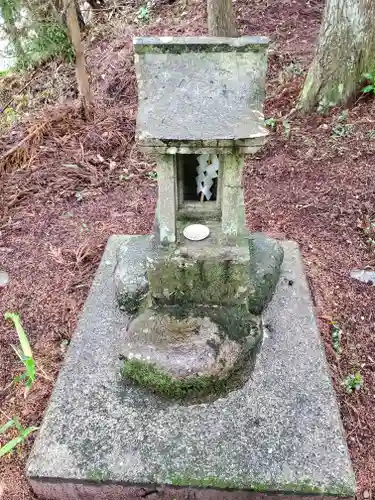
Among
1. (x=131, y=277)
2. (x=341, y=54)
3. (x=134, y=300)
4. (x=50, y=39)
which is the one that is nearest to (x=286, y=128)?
(x=341, y=54)

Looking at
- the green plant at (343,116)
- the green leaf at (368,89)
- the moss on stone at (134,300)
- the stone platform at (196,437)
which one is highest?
the green leaf at (368,89)

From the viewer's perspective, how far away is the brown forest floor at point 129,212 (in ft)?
Result: 11.3

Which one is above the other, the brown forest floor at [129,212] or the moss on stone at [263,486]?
the brown forest floor at [129,212]

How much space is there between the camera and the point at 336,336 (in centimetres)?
364

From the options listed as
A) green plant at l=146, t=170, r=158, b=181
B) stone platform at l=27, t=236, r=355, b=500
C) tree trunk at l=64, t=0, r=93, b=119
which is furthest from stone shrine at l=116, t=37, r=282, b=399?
tree trunk at l=64, t=0, r=93, b=119

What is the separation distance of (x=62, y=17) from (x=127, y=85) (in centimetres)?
173

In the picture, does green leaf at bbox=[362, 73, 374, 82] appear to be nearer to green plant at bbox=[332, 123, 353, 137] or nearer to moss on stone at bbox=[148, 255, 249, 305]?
green plant at bbox=[332, 123, 353, 137]

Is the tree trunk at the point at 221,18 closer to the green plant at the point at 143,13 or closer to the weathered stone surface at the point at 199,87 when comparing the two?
the green plant at the point at 143,13

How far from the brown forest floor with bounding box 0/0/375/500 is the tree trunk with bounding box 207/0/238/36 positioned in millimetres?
807

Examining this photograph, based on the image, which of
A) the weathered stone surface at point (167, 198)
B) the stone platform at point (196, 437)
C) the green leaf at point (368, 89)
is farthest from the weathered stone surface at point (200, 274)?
the green leaf at point (368, 89)

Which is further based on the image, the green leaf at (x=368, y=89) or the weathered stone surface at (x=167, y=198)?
the green leaf at (x=368, y=89)

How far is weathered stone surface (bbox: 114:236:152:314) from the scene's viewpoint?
358 centimetres

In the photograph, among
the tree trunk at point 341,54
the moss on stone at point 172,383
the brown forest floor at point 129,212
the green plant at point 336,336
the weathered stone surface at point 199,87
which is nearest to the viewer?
the weathered stone surface at point 199,87

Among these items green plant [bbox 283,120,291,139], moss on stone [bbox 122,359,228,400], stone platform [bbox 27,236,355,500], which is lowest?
stone platform [bbox 27,236,355,500]
